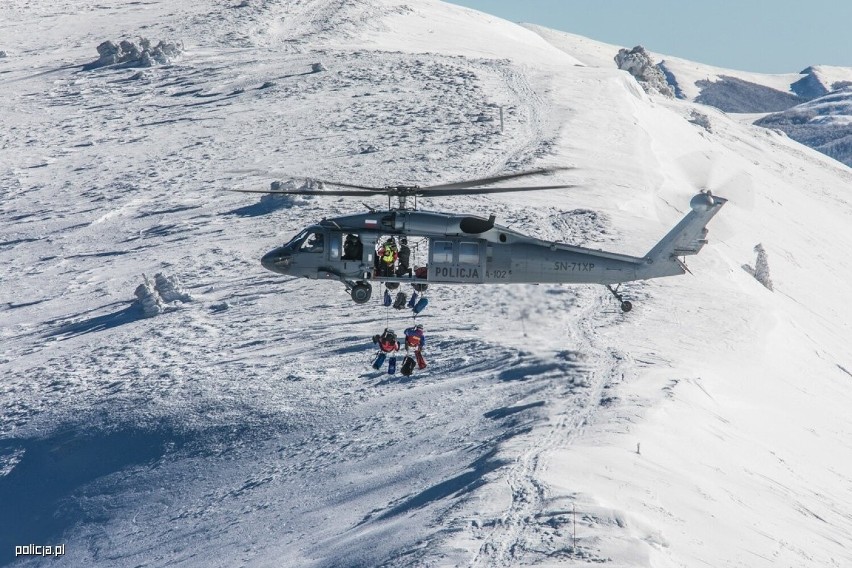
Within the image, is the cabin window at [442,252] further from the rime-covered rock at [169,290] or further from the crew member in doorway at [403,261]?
the rime-covered rock at [169,290]

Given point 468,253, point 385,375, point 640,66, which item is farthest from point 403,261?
point 640,66

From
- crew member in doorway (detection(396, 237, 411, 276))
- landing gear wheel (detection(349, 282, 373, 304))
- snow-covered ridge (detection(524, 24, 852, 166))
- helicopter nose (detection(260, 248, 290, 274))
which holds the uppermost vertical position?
crew member in doorway (detection(396, 237, 411, 276))

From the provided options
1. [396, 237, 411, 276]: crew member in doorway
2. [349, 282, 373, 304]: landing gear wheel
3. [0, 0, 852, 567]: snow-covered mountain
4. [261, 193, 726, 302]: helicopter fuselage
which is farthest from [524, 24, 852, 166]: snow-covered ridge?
[349, 282, 373, 304]: landing gear wheel

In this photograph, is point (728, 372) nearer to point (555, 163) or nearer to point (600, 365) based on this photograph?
point (600, 365)

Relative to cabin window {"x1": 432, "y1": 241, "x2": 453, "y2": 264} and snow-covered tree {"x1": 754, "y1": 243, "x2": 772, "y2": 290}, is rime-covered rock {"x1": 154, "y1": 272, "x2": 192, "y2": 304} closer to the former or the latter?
cabin window {"x1": 432, "y1": 241, "x2": 453, "y2": 264}

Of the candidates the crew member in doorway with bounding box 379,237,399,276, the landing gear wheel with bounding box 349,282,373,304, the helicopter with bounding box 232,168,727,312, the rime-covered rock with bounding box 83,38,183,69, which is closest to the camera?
the helicopter with bounding box 232,168,727,312

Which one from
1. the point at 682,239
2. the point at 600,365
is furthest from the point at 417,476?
the point at 682,239

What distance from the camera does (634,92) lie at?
78.2 m

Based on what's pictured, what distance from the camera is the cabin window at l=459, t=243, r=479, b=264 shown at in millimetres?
25062

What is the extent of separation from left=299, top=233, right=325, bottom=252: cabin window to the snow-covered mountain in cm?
664

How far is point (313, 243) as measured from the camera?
25656 millimetres

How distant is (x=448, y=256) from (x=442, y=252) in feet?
0.58

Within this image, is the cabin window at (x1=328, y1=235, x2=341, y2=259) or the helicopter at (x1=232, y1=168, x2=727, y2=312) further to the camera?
the cabin window at (x1=328, y1=235, x2=341, y2=259)

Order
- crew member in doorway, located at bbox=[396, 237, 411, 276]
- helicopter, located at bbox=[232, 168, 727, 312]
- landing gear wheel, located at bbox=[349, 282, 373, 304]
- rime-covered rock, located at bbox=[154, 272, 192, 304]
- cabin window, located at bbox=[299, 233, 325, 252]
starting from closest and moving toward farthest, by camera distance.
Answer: helicopter, located at bbox=[232, 168, 727, 312]
crew member in doorway, located at bbox=[396, 237, 411, 276]
landing gear wheel, located at bbox=[349, 282, 373, 304]
cabin window, located at bbox=[299, 233, 325, 252]
rime-covered rock, located at bbox=[154, 272, 192, 304]
